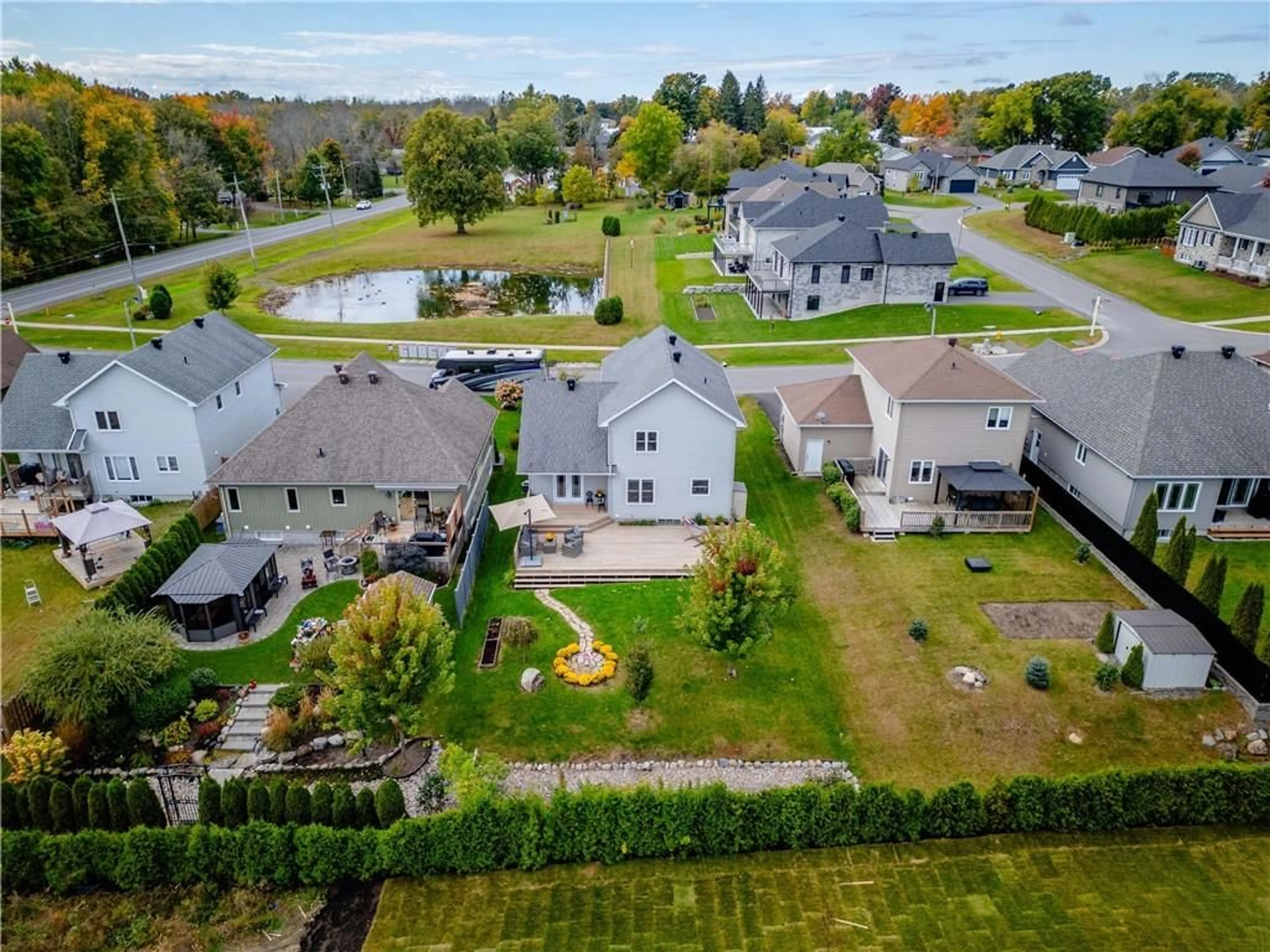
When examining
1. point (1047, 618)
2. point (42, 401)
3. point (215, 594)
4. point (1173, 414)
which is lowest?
point (1047, 618)

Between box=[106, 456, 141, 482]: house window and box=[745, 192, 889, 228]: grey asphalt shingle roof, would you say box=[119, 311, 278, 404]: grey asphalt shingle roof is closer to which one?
box=[106, 456, 141, 482]: house window

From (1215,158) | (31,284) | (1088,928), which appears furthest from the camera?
(1215,158)

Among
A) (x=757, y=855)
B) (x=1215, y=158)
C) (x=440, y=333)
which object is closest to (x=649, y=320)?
(x=440, y=333)

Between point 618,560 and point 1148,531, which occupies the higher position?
point 1148,531

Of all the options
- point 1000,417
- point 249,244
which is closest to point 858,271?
point 1000,417

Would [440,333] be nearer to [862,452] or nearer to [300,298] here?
[300,298]

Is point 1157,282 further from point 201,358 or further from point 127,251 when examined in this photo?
point 127,251
